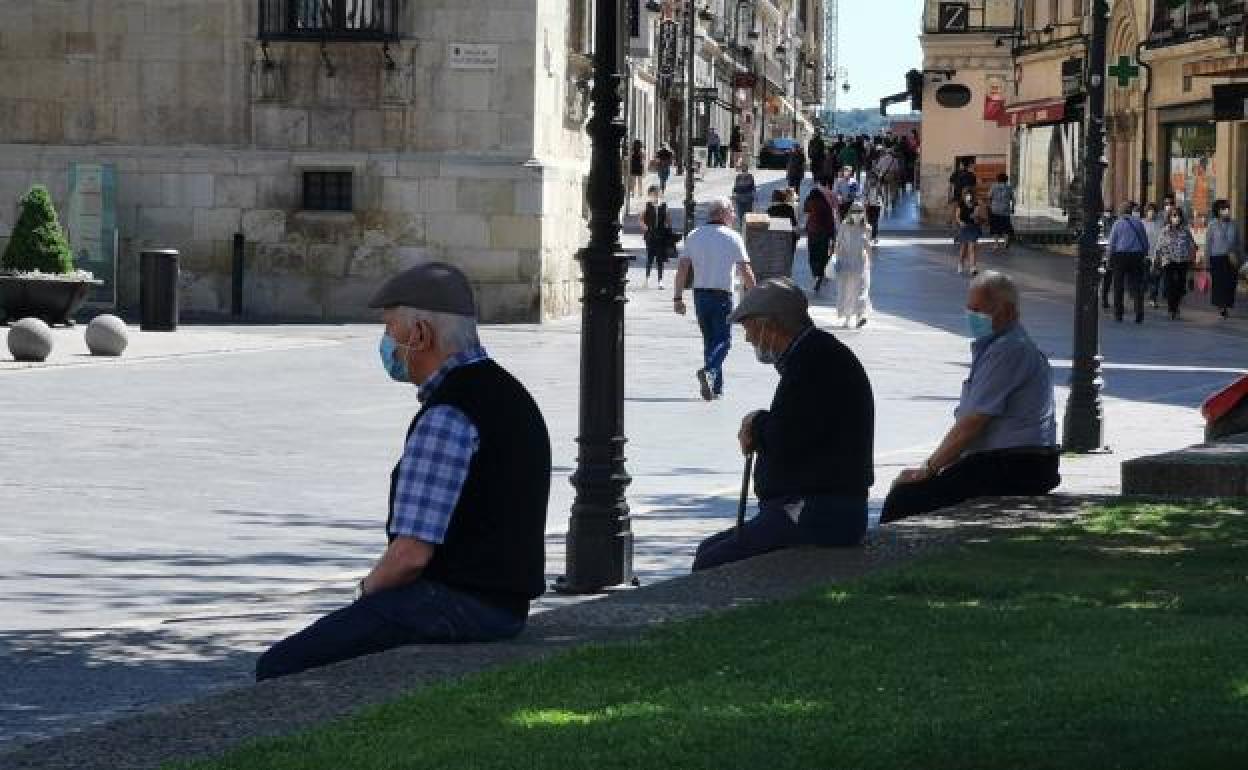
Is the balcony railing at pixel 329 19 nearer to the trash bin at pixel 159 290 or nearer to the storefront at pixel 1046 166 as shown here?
the trash bin at pixel 159 290

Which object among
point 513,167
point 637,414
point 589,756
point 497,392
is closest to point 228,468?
point 637,414

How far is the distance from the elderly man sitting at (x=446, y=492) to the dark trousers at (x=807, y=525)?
2929 mm

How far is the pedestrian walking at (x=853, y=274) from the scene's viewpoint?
3441 centimetres

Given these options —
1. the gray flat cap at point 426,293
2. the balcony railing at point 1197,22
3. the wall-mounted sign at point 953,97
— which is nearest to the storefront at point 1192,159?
the balcony railing at point 1197,22

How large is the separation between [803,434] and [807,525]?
1.15 ft

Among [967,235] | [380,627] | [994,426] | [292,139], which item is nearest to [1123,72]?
[292,139]

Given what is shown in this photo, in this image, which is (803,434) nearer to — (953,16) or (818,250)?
(818,250)

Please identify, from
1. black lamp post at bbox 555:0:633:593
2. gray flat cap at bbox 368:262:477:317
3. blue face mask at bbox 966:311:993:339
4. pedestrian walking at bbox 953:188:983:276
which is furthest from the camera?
pedestrian walking at bbox 953:188:983:276

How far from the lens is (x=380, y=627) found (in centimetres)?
772

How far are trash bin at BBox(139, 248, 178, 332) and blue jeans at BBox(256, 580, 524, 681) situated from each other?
2301 cm

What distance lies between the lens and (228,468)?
17.0m

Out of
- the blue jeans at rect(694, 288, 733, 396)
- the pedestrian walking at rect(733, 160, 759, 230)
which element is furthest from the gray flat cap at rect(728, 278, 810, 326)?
the pedestrian walking at rect(733, 160, 759, 230)

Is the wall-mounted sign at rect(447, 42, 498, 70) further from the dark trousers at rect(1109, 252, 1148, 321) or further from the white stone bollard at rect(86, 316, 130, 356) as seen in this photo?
the dark trousers at rect(1109, 252, 1148, 321)

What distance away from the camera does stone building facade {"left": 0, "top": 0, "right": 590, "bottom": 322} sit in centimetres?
3406
